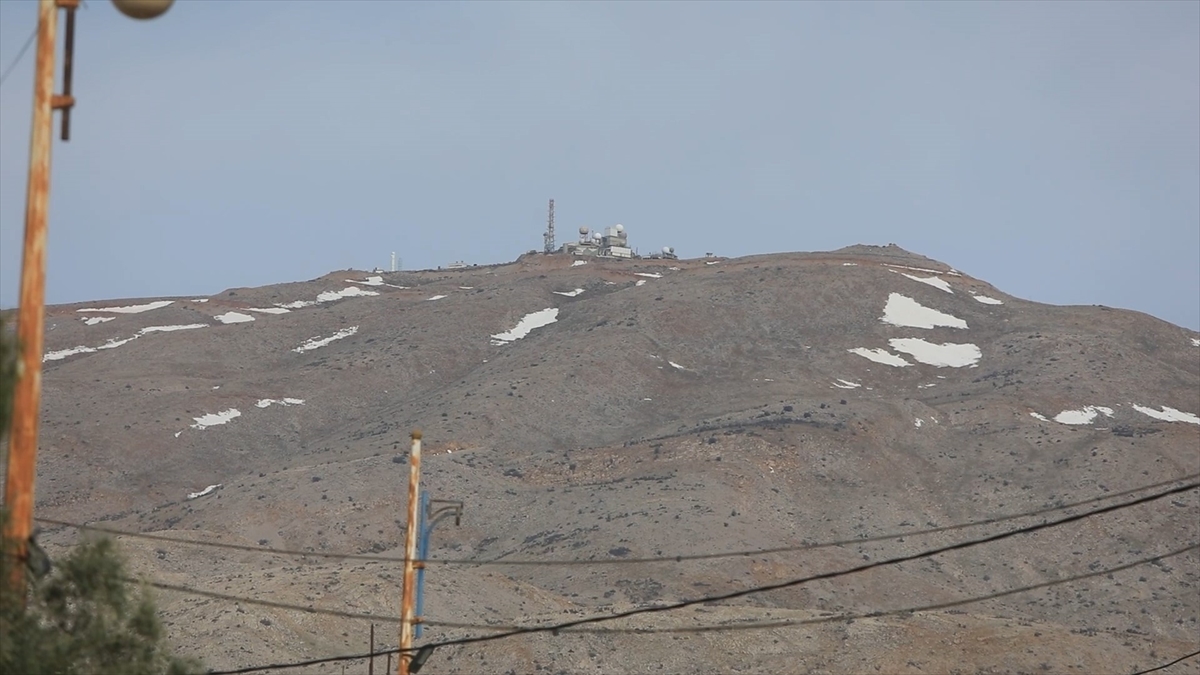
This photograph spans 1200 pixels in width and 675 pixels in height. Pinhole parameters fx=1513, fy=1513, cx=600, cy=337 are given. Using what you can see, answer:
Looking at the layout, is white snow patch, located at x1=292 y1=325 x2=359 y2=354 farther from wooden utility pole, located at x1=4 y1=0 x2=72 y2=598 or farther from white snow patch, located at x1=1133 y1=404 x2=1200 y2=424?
wooden utility pole, located at x1=4 y1=0 x2=72 y2=598

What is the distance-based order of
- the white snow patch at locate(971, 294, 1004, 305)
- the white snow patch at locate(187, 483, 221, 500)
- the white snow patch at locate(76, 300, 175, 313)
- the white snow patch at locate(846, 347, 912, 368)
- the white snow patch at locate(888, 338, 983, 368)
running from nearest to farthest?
the white snow patch at locate(187, 483, 221, 500)
the white snow patch at locate(846, 347, 912, 368)
the white snow patch at locate(888, 338, 983, 368)
the white snow patch at locate(971, 294, 1004, 305)
the white snow patch at locate(76, 300, 175, 313)

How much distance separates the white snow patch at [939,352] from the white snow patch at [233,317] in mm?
43497

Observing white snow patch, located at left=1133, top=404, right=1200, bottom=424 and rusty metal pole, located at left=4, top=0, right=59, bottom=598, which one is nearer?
rusty metal pole, located at left=4, top=0, right=59, bottom=598

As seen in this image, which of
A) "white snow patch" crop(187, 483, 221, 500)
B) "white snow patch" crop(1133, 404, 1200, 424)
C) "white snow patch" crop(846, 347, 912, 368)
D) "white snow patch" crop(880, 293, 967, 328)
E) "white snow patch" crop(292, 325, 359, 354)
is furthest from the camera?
"white snow patch" crop(292, 325, 359, 354)

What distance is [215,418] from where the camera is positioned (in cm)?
8312

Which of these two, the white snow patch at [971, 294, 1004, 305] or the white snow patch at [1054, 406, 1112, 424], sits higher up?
the white snow patch at [971, 294, 1004, 305]

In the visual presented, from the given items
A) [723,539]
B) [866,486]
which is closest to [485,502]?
[723,539]

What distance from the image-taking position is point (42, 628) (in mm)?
12289

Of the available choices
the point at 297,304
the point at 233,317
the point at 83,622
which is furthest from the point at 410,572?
the point at 297,304

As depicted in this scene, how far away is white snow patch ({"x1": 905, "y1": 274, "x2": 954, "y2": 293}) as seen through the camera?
105688 millimetres

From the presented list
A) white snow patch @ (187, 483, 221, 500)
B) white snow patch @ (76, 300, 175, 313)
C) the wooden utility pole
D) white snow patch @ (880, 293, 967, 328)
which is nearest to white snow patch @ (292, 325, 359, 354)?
white snow patch @ (76, 300, 175, 313)

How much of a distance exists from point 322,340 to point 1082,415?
158 feet

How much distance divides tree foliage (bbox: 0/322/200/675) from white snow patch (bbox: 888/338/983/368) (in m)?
81.0

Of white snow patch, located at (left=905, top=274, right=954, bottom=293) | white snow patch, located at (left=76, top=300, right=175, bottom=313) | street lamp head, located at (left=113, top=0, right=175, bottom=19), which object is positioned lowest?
white snow patch, located at (left=76, top=300, right=175, bottom=313)
